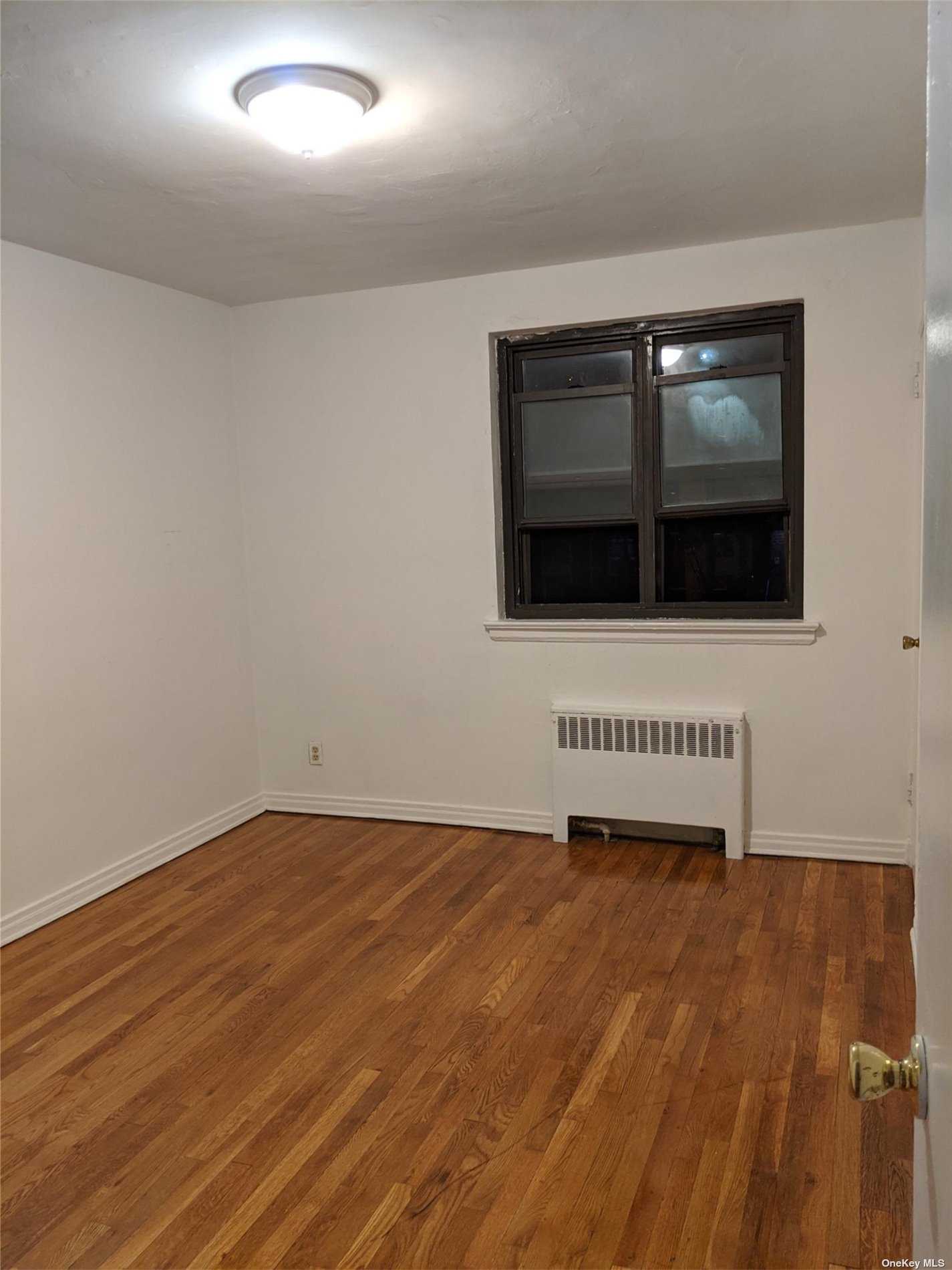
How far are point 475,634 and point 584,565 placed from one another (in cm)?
61

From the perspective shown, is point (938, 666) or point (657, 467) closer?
point (938, 666)

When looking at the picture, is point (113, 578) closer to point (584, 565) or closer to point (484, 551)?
point (484, 551)

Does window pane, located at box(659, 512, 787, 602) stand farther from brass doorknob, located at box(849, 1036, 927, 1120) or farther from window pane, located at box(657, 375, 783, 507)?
brass doorknob, located at box(849, 1036, 927, 1120)

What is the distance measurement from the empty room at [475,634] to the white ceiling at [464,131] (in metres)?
0.02

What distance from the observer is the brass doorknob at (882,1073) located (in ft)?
2.72

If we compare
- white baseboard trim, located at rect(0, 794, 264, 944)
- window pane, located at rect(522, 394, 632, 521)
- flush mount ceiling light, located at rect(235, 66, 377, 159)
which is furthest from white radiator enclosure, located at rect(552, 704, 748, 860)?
flush mount ceiling light, located at rect(235, 66, 377, 159)

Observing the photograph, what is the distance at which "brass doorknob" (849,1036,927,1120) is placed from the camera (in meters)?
0.83

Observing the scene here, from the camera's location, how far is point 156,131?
2549mm

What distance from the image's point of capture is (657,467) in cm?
418

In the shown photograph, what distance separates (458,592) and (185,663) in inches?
52.2

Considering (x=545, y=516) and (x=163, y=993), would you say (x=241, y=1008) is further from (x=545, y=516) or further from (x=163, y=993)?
(x=545, y=516)

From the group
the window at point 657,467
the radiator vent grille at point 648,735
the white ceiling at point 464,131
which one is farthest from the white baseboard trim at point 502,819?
the white ceiling at point 464,131

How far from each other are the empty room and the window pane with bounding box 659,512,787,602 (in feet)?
0.07

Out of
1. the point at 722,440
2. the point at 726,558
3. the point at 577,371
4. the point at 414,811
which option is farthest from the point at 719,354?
the point at 414,811
